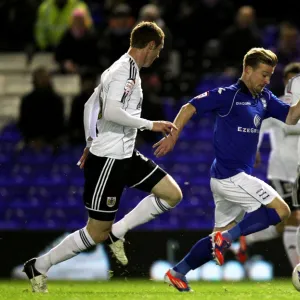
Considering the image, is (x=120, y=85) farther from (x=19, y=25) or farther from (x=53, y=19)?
(x=19, y=25)

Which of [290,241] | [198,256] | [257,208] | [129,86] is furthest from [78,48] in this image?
[257,208]

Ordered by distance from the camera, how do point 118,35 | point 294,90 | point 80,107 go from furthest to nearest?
point 118,35, point 80,107, point 294,90

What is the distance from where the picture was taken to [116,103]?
788 cm

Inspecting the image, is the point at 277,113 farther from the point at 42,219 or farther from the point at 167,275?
the point at 42,219

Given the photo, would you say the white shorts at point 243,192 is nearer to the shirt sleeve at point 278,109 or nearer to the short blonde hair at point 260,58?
the shirt sleeve at point 278,109

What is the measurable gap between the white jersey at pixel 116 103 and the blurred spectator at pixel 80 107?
4837 mm

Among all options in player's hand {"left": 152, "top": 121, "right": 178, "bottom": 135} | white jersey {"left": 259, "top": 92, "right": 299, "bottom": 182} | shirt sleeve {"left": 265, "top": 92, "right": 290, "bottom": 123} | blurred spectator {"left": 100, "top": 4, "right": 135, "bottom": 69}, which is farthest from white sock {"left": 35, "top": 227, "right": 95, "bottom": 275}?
blurred spectator {"left": 100, "top": 4, "right": 135, "bottom": 69}

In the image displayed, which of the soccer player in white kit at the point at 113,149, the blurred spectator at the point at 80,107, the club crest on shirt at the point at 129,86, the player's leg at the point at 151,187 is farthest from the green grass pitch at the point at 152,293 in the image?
the blurred spectator at the point at 80,107

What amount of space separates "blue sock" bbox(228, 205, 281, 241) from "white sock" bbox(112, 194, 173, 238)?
820 mm

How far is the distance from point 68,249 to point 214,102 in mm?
1670

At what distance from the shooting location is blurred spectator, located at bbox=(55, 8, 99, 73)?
14148 mm

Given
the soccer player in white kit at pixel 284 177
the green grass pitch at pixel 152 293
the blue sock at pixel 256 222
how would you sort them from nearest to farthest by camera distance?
the green grass pitch at pixel 152 293 < the blue sock at pixel 256 222 < the soccer player in white kit at pixel 284 177

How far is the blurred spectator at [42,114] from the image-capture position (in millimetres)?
13336

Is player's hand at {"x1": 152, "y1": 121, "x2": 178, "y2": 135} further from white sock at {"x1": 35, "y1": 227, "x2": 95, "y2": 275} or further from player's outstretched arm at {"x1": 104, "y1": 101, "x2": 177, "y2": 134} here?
white sock at {"x1": 35, "y1": 227, "x2": 95, "y2": 275}
